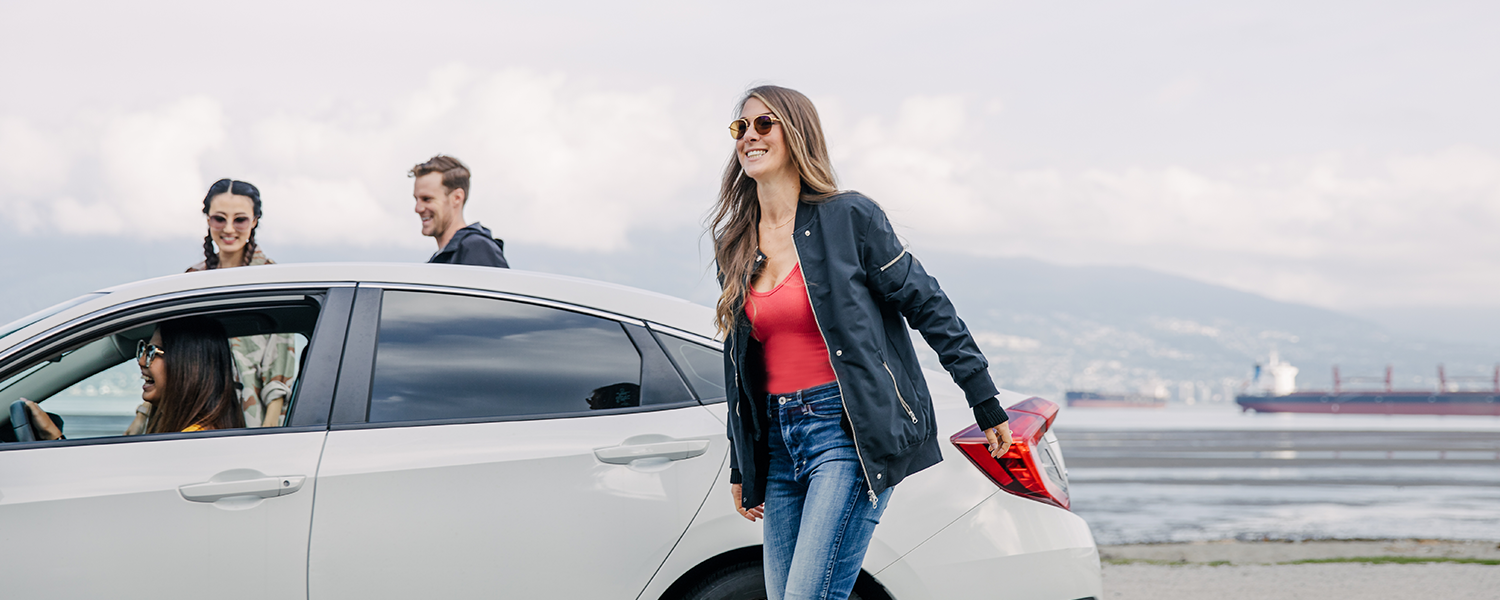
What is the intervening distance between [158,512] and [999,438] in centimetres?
188

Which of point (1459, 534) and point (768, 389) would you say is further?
point (1459, 534)

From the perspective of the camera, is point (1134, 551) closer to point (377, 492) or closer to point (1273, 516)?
point (1273, 516)

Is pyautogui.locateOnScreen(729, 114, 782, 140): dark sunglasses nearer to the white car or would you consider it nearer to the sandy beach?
the white car

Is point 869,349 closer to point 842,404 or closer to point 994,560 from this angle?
point 842,404

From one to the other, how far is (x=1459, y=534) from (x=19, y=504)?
1016 centimetres

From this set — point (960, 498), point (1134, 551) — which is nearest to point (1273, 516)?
point (1134, 551)

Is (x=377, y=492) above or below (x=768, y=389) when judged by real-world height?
below

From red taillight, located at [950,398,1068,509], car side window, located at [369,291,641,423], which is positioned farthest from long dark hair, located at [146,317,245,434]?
red taillight, located at [950,398,1068,509]

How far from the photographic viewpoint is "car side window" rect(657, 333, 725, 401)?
2707mm

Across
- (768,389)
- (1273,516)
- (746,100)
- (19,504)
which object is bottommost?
(1273,516)

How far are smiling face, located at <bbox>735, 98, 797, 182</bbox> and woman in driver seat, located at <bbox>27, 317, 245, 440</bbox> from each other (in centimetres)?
167

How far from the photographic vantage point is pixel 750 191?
2537 mm

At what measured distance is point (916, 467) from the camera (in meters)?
2.29

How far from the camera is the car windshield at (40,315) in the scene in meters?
2.60
